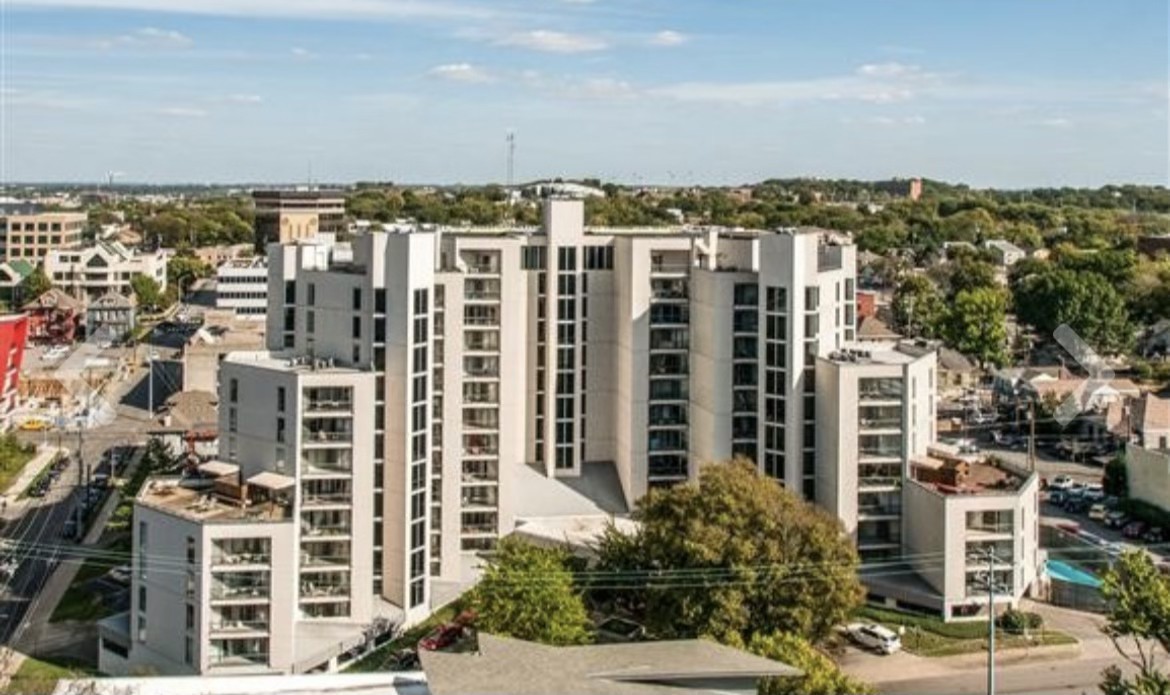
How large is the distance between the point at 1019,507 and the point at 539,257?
28.6ft

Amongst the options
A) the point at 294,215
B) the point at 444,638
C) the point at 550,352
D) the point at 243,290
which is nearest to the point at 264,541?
the point at 444,638

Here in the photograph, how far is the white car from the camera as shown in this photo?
1775 cm

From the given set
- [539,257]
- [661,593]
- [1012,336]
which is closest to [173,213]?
[1012,336]

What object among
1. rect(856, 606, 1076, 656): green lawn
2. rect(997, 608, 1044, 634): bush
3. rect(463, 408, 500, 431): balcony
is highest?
rect(463, 408, 500, 431): balcony

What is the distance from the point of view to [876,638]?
17.8 meters

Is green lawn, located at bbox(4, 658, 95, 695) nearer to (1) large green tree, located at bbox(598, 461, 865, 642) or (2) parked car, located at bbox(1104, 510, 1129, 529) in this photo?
(1) large green tree, located at bbox(598, 461, 865, 642)

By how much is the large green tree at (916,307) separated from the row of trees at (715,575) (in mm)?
26992

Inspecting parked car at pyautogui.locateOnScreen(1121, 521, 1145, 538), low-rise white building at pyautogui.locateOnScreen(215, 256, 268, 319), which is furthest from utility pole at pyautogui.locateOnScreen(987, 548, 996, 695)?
low-rise white building at pyautogui.locateOnScreen(215, 256, 268, 319)

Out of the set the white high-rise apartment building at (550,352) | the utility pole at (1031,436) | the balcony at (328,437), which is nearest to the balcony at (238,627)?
the white high-rise apartment building at (550,352)

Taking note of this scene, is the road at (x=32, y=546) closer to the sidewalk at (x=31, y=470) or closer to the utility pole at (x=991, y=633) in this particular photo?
the sidewalk at (x=31, y=470)

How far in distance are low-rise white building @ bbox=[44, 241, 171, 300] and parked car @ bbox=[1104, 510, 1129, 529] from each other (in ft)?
137

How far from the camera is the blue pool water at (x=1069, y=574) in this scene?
65.8 feet

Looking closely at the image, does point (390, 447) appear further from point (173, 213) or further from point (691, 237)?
point (173, 213)

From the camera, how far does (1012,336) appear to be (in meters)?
46.4
